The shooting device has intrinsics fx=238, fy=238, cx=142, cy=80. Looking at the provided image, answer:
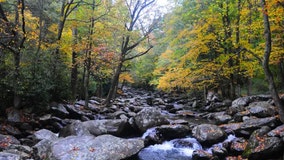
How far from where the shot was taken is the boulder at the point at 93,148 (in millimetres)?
7618

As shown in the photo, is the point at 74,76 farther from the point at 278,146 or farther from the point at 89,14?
the point at 278,146

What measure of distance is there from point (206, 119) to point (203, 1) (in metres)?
8.98

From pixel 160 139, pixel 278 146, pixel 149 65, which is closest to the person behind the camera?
pixel 278 146

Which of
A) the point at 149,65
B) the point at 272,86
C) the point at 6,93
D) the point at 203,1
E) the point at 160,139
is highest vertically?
the point at 203,1

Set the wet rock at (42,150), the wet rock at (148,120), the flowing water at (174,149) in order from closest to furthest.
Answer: the wet rock at (42,150) < the flowing water at (174,149) < the wet rock at (148,120)

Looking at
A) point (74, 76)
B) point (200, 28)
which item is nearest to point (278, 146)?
point (200, 28)

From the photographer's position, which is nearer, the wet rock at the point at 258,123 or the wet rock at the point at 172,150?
the wet rock at the point at 172,150

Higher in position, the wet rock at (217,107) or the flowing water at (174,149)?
the wet rock at (217,107)

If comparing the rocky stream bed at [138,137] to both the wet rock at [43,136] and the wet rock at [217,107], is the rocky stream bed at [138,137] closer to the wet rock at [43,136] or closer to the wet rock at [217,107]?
the wet rock at [43,136]

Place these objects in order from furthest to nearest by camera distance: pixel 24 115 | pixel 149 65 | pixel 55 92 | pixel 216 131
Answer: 1. pixel 149 65
2. pixel 55 92
3. pixel 24 115
4. pixel 216 131

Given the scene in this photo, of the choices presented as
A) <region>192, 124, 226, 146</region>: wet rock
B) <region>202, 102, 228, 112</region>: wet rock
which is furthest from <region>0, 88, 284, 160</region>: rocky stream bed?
<region>202, 102, 228, 112</region>: wet rock

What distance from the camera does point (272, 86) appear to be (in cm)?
916

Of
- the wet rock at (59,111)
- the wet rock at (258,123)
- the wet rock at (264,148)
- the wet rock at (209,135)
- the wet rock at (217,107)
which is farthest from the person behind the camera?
the wet rock at (217,107)

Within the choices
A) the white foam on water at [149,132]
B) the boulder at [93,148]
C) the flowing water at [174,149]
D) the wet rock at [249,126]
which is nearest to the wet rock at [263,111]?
the wet rock at [249,126]
